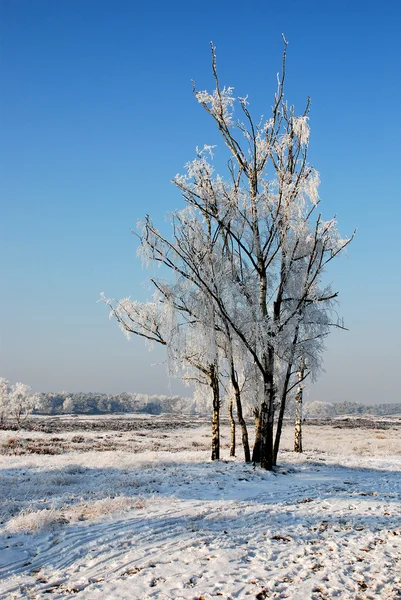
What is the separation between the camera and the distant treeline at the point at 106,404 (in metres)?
138

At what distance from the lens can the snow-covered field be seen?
18.7 feet

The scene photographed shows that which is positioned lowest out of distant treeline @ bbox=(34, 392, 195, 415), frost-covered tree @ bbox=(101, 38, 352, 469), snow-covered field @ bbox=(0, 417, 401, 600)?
distant treeline @ bbox=(34, 392, 195, 415)

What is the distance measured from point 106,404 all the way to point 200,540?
150m

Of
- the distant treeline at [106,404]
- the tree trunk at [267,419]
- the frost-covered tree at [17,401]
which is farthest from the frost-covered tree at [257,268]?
the distant treeline at [106,404]

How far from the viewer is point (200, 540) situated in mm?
7324

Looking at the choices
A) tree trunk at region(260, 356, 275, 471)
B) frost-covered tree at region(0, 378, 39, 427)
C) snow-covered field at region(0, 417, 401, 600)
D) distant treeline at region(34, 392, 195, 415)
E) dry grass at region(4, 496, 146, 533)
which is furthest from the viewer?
distant treeline at region(34, 392, 195, 415)

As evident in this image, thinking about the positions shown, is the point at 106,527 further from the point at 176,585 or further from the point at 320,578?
the point at 320,578

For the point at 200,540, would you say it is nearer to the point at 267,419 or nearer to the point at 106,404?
the point at 267,419

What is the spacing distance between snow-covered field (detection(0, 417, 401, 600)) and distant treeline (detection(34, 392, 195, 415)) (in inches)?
4558

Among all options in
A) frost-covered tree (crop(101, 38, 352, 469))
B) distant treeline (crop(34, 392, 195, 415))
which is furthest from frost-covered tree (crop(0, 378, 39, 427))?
distant treeline (crop(34, 392, 195, 415))

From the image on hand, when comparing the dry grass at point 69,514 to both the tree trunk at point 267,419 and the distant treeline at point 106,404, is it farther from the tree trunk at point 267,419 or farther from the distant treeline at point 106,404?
the distant treeline at point 106,404

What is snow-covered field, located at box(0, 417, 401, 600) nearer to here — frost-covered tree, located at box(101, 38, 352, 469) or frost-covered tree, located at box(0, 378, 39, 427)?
frost-covered tree, located at box(101, 38, 352, 469)

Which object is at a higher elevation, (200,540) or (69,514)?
(200,540)

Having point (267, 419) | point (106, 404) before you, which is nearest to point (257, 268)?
point (267, 419)
